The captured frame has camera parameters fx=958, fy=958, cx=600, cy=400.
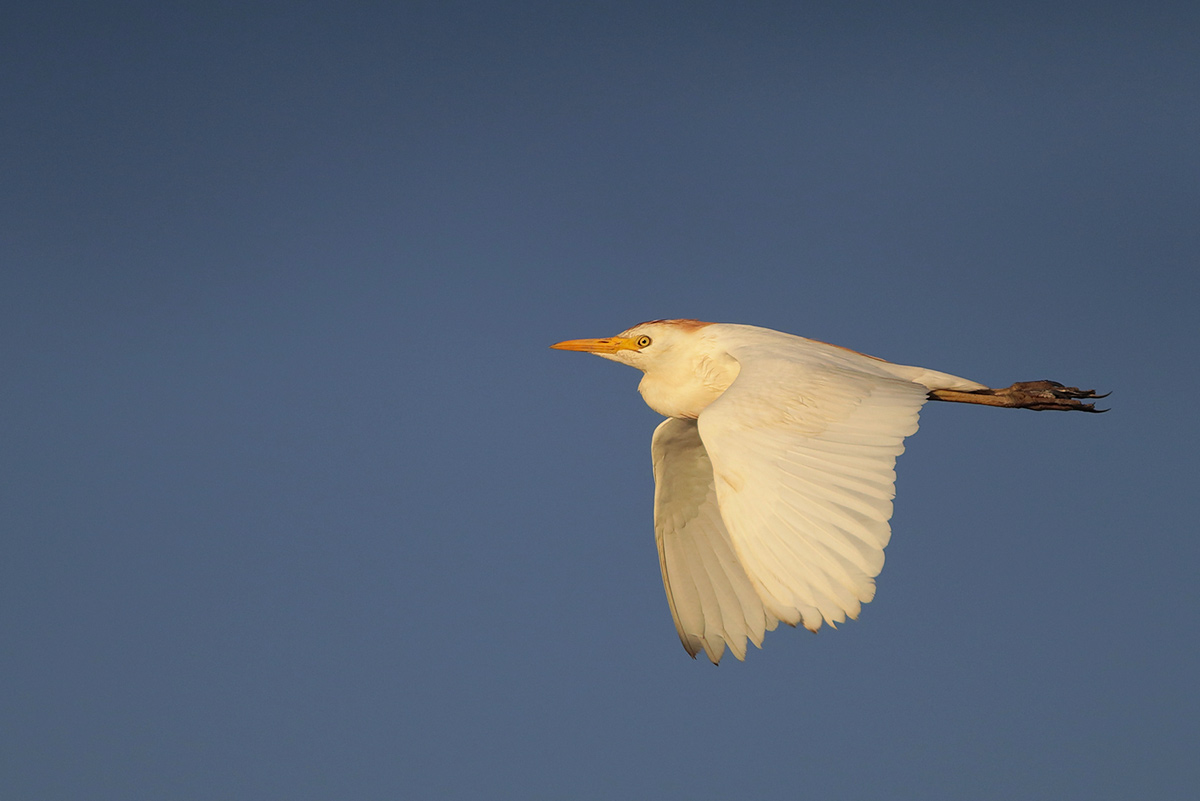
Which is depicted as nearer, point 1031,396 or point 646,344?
point 1031,396

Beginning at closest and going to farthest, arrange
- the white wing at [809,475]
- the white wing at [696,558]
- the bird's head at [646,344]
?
the white wing at [809,475]
the white wing at [696,558]
the bird's head at [646,344]

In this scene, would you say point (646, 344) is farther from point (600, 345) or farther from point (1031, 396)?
point (1031, 396)

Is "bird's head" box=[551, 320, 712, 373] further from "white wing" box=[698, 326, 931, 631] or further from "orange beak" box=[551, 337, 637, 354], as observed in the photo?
"white wing" box=[698, 326, 931, 631]

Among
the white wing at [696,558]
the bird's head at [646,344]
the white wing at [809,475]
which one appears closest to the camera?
the white wing at [809,475]

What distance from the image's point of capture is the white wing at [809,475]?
3928 mm

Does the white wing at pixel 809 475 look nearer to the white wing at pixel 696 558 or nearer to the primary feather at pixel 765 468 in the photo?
the primary feather at pixel 765 468

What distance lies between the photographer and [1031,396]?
20.1 ft

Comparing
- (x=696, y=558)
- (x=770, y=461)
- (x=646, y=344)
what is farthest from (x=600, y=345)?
(x=770, y=461)

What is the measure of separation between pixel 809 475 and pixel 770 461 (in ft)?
0.62

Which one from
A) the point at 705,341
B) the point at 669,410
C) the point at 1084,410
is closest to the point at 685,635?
A: the point at 669,410

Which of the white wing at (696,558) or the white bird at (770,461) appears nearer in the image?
the white bird at (770,461)

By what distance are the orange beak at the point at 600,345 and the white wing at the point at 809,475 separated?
4.94 feet

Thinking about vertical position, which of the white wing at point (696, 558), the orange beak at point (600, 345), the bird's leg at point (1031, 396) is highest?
the orange beak at point (600, 345)

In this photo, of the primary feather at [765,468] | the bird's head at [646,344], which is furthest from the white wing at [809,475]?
the bird's head at [646,344]
